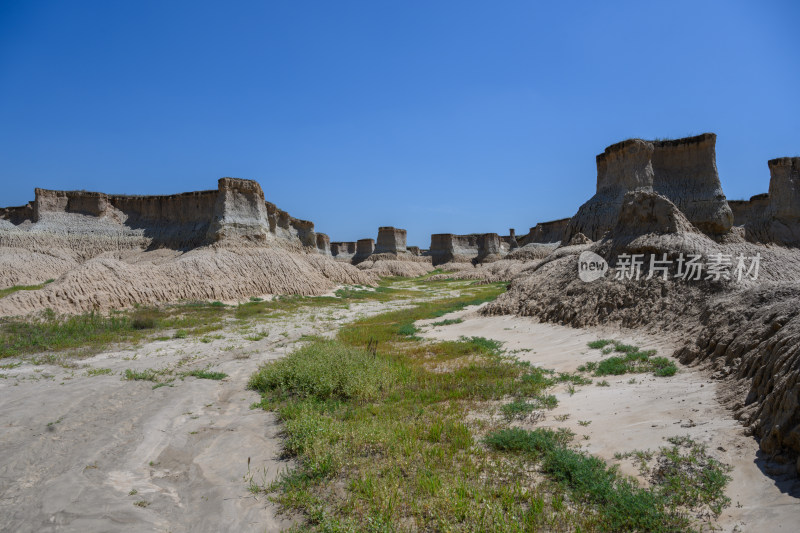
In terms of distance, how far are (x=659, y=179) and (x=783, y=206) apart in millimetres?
11479

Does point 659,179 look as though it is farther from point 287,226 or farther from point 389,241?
point 389,241

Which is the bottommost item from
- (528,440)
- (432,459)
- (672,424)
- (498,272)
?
(432,459)

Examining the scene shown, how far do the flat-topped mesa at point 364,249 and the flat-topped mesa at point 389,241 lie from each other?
3615 millimetres

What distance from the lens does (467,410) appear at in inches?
234

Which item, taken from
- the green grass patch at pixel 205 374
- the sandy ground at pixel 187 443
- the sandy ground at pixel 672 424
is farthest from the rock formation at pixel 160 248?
Result: the sandy ground at pixel 672 424

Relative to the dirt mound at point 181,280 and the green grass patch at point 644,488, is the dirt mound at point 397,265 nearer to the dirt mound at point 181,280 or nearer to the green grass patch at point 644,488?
the dirt mound at point 181,280

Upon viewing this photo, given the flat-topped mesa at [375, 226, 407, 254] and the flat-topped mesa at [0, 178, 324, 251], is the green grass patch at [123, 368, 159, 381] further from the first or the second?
the flat-topped mesa at [375, 226, 407, 254]

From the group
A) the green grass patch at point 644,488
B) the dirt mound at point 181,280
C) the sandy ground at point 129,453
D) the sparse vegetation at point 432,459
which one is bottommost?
the sandy ground at point 129,453

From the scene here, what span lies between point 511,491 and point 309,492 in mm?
2018

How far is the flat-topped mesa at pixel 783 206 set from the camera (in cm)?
3045

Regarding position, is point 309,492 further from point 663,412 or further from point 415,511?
point 663,412

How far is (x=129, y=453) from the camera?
495 centimetres

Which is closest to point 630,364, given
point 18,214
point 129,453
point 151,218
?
point 129,453

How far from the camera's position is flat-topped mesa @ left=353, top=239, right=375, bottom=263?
247 ft
